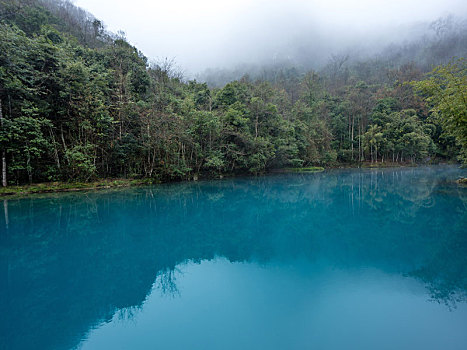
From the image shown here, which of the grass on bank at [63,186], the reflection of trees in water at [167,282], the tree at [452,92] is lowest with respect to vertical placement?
the reflection of trees in water at [167,282]

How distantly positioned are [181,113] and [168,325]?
63.6 feet

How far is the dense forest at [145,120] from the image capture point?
43.5 ft

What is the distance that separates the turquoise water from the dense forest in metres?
6.23

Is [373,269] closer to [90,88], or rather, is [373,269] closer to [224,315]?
[224,315]

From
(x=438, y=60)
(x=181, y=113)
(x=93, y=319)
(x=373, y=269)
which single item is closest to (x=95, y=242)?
(x=93, y=319)

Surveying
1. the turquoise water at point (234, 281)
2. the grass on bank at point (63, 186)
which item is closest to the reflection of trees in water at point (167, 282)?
the turquoise water at point (234, 281)

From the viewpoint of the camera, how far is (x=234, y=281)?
15.3ft

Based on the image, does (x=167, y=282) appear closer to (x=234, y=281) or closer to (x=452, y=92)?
(x=234, y=281)

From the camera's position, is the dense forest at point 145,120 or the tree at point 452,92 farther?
the dense forest at point 145,120

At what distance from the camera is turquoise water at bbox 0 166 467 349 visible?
3.14 meters

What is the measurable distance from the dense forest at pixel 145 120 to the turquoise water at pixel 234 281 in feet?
20.4

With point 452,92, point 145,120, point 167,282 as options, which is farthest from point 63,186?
point 452,92

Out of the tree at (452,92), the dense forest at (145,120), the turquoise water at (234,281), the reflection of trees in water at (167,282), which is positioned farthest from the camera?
the dense forest at (145,120)

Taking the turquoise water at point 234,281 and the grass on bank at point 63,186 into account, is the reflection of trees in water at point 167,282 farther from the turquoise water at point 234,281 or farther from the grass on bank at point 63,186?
the grass on bank at point 63,186
